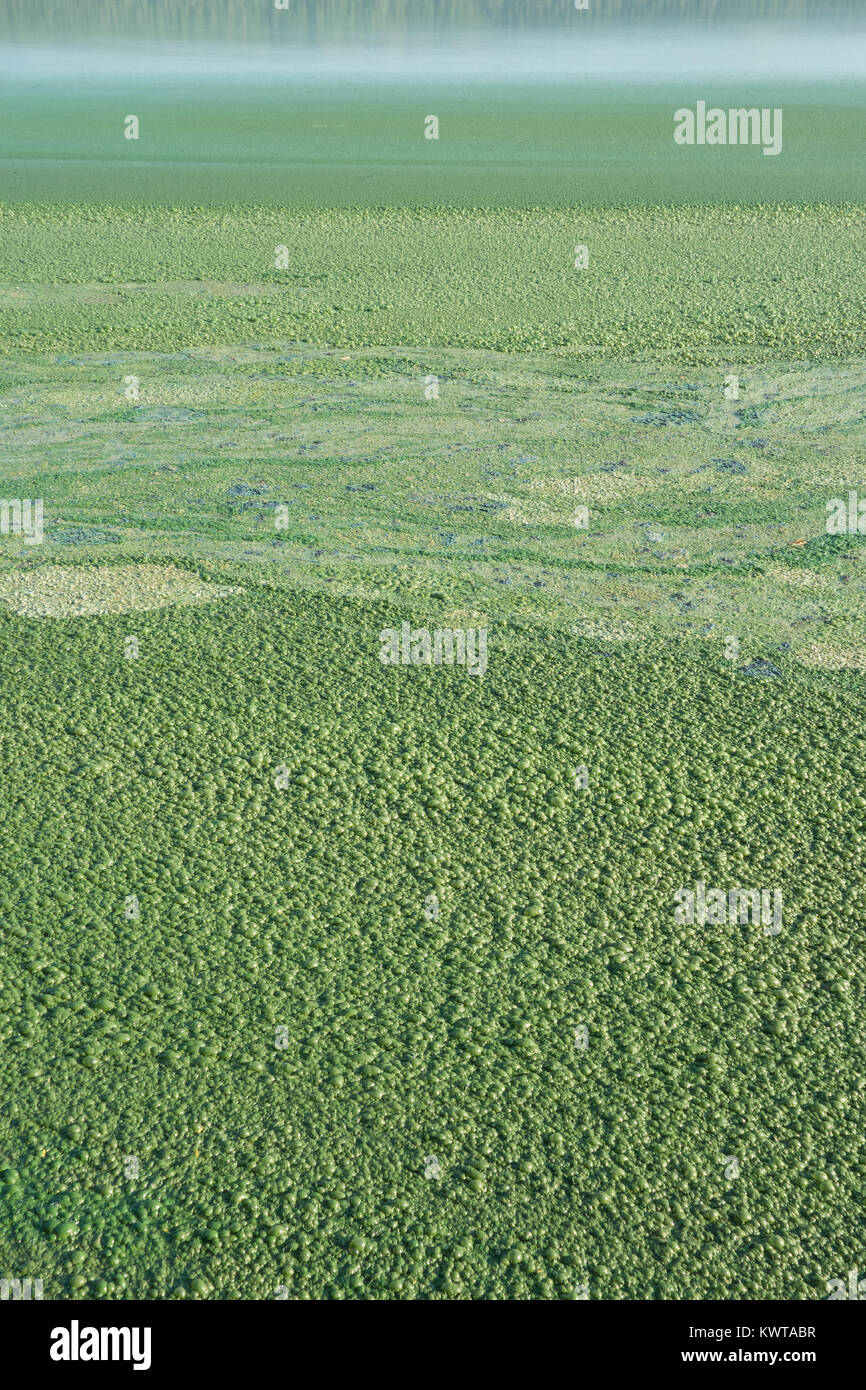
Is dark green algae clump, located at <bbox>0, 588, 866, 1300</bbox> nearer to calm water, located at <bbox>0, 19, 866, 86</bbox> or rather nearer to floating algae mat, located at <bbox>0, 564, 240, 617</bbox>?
floating algae mat, located at <bbox>0, 564, 240, 617</bbox>

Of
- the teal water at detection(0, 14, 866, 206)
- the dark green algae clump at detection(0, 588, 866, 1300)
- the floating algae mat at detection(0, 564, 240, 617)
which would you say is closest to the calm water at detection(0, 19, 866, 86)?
the teal water at detection(0, 14, 866, 206)

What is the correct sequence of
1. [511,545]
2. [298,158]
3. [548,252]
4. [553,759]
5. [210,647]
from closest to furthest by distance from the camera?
[553,759], [210,647], [511,545], [548,252], [298,158]

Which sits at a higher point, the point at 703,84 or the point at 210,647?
the point at 703,84

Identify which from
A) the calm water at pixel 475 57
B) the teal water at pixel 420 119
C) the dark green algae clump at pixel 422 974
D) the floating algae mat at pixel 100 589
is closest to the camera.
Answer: the dark green algae clump at pixel 422 974

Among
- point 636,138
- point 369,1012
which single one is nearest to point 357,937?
point 369,1012

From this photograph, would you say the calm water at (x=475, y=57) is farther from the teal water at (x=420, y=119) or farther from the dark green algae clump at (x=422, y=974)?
the dark green algae clump at (x=422, y=974)

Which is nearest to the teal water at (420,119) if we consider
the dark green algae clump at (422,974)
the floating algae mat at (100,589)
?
the floating algae mat at (100,589)

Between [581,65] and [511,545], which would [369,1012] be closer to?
[511,545]
